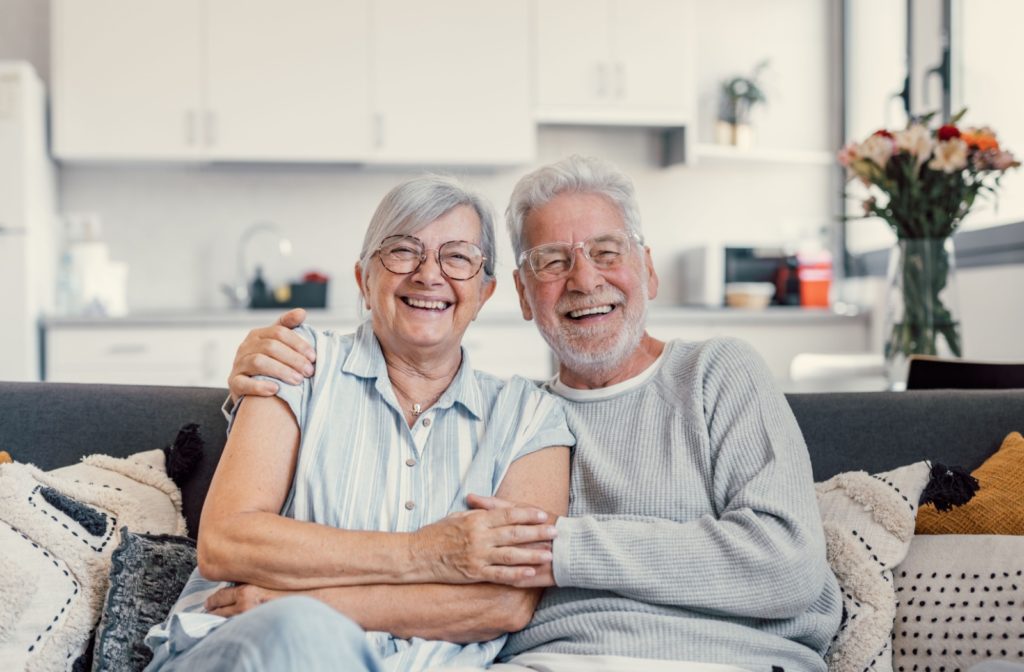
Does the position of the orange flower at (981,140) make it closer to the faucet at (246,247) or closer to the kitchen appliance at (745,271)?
the kitchen appliance at (745,271)

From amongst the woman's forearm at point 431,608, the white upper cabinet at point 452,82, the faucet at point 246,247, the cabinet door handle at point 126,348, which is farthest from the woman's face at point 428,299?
the faucet at point 246,247

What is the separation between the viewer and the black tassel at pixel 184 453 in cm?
174

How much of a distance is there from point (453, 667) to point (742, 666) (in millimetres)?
405

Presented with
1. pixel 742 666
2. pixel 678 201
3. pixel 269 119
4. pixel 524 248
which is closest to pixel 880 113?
pixel 678 201

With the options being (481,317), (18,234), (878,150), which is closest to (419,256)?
(878,150)

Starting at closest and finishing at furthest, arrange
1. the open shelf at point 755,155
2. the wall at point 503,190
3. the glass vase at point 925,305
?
the glass vase at point 925,305, the wall at point 503,190, the open shelf at point 755,155

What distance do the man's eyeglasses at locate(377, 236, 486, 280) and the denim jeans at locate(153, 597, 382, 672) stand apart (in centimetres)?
63

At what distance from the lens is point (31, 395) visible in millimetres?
1838

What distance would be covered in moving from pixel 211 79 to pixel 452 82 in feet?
3.17

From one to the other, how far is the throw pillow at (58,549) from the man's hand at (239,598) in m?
0.25

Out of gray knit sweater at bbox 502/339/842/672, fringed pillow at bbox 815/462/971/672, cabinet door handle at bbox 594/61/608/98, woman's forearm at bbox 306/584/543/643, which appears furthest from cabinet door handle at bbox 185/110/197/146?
fringed pillow at bbox 815/462/971/672

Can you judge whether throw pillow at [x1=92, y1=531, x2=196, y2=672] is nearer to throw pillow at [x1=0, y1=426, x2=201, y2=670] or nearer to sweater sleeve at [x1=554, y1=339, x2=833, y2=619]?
throw pillow at [x1=0, y1=426, x2=201, y2=670]

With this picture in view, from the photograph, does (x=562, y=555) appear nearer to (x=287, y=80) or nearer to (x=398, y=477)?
(x=398, y=477)

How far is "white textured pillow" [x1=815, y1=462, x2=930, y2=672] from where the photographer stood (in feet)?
4.99
